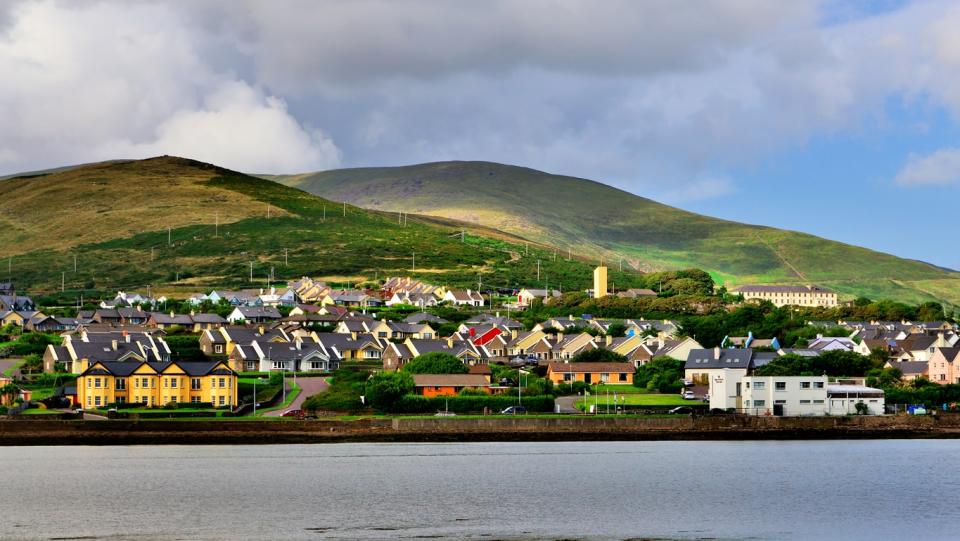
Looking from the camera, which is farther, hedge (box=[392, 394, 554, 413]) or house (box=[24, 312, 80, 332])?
house (box=[24, 312, 80, 332])

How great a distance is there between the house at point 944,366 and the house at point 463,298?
69.5m

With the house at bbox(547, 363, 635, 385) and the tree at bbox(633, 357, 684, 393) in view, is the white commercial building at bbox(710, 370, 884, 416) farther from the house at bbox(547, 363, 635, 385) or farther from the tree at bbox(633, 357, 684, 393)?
the house at bbox(547, 363, 635, 385)

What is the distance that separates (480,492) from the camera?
52.6 m

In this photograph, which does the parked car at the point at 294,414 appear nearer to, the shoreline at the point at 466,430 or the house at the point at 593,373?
the shoreline at the point at 466,430

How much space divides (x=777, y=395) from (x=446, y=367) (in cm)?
2262

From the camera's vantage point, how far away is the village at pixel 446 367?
83500 mm

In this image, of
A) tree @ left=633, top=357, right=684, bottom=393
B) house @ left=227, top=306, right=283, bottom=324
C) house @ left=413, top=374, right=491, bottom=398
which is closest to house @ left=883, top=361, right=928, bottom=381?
tree @ left=633, top=357, right=684, bottom=393

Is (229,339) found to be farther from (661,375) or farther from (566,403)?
(661,375)

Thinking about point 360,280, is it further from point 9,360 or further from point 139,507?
point 139,507

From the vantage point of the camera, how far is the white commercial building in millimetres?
83750

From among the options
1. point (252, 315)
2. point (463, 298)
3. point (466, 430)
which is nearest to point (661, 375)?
point (466, 430)

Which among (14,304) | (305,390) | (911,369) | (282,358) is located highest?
(14,304)

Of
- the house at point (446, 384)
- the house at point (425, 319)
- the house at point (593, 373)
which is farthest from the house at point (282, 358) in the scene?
the house at point (425, 319)

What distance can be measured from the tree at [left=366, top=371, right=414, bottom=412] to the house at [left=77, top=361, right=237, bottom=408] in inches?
348
